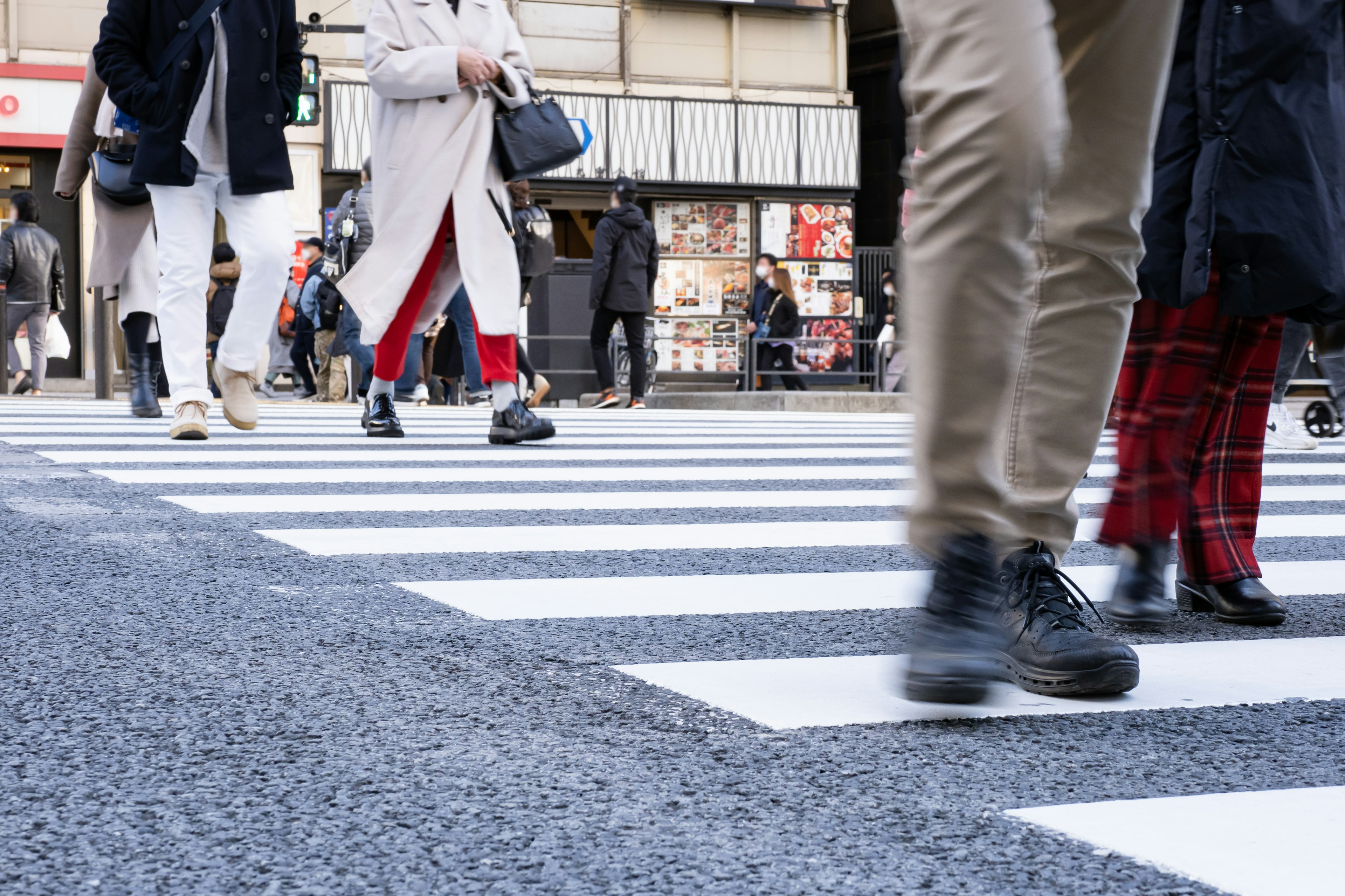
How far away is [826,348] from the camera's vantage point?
22.2 metres

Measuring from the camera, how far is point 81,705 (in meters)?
1.86

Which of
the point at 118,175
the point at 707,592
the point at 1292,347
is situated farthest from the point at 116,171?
the point at 707,592

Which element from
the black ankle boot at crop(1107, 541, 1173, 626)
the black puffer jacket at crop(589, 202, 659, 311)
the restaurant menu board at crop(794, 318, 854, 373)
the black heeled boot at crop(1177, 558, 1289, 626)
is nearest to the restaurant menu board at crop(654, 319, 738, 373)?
the restaurant menu board at crop(794, 318, 854, 373)

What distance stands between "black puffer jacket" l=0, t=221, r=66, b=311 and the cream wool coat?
10235mm


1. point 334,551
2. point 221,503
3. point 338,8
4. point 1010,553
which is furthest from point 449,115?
point 338,8

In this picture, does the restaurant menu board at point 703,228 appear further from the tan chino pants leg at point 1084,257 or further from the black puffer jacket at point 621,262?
the tan chino pants leg at point 1084,257

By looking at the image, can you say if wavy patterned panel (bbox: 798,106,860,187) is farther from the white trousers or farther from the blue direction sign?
the white trousers

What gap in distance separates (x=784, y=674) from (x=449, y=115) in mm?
4667

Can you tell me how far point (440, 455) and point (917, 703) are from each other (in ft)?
14.3

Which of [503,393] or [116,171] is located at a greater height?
[116,171]

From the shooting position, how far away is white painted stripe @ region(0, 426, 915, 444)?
642cm

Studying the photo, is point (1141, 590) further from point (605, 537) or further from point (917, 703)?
point (605, 537)

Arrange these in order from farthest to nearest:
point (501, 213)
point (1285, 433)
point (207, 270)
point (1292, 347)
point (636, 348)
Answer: point (636, 348)
point (1285, 433)
point (1292, 347)
point (207, 270)
point (501, 213)

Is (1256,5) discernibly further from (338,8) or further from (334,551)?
(338,8)
